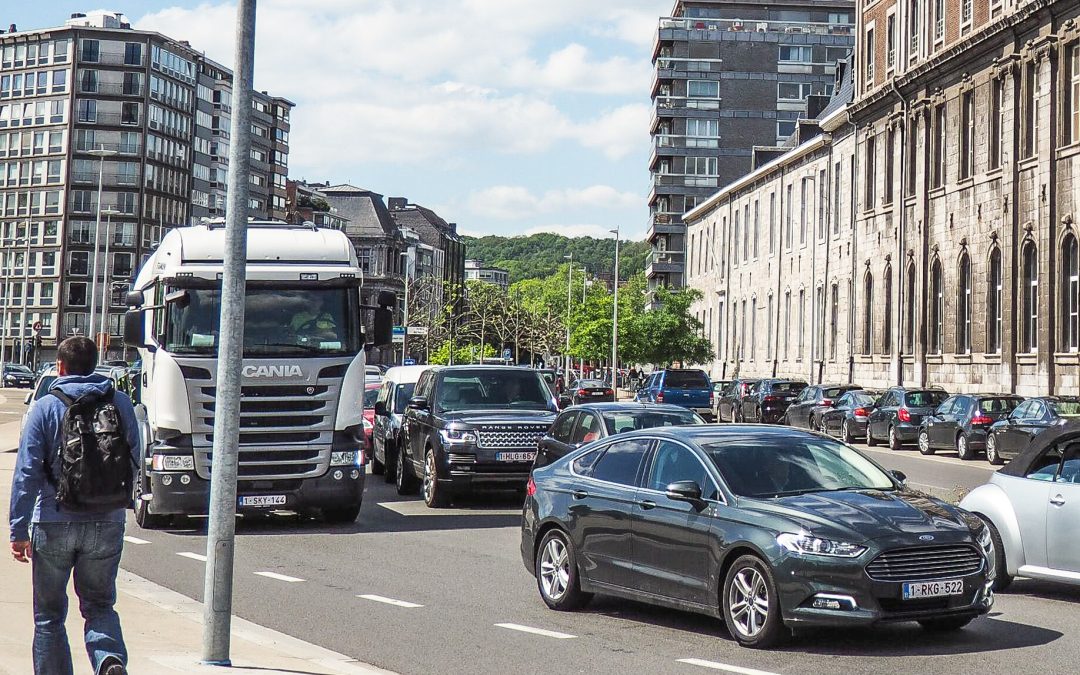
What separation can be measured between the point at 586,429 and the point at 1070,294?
2928cm

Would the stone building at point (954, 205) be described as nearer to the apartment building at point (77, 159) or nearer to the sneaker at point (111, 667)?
the sneaker at point (111, 667)

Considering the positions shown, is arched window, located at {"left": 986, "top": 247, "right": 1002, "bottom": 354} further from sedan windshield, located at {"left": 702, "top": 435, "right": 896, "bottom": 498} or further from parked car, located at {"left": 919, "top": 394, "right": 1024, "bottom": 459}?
sedan windshield, located at {"left": 702, "top": 435, "right": 896, "bottom": 498}

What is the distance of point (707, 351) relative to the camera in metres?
86.4

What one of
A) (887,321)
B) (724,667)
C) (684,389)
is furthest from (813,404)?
(724,667)

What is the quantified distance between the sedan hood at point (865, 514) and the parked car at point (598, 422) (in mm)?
7213

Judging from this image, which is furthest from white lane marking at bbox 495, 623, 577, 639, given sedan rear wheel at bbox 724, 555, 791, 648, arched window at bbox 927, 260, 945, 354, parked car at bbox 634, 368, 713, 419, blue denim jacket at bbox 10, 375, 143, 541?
arched window at bbox 927, 260, 945, 354

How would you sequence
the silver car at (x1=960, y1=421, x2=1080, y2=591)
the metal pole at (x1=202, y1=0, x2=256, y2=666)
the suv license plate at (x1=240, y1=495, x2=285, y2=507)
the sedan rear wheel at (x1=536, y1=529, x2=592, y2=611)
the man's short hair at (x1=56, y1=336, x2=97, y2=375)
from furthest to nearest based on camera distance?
the suv license plate at (x1=240, y1=495, x2=285, y2=507)
the silver car at (x1=960, y1=421, x2=1080, y2=591)
the sedan rear wheel at (x1=536, y1=529, x2=592, y2=611)
the metal pole at (x1=202, y1=0, x2=256, y2=666)
the man's short hair at (x1=56, y1=336, x2=97, y2=375)

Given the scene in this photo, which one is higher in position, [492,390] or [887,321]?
[887,321]

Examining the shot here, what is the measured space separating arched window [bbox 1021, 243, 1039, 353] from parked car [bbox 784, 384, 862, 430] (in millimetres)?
5297

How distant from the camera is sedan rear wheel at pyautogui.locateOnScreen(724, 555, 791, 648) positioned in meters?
9.80

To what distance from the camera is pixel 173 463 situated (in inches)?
671

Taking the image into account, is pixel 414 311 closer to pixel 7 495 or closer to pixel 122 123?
pixel 122 123

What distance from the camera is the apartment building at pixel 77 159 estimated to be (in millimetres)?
123688

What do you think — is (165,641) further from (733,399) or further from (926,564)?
(733,399)
